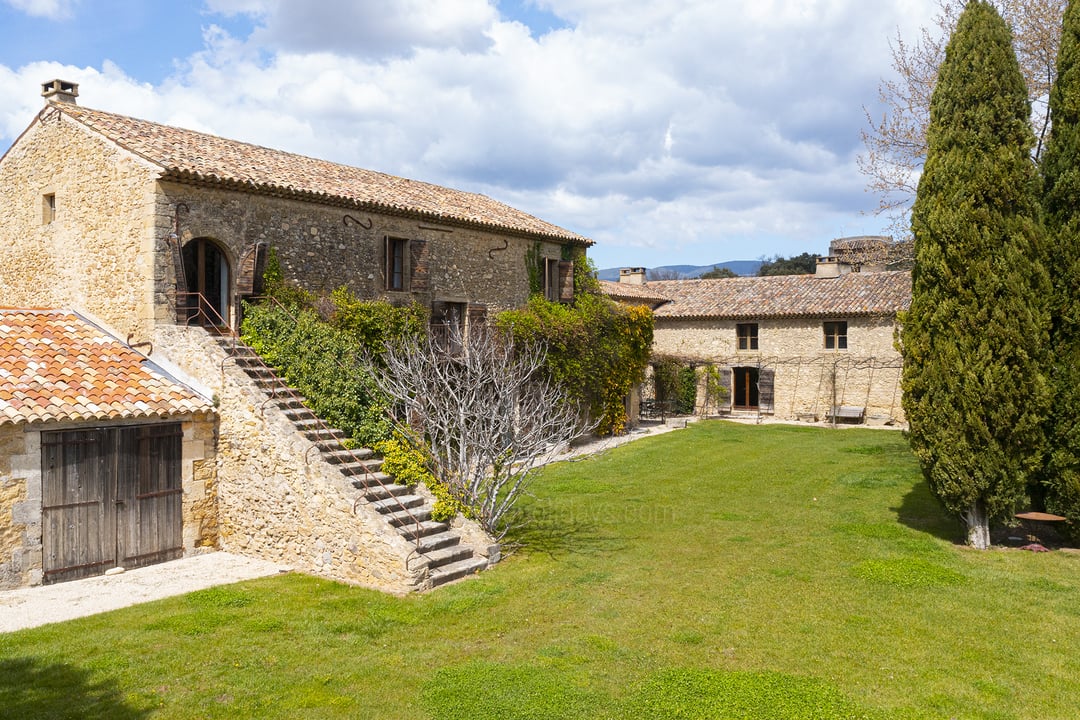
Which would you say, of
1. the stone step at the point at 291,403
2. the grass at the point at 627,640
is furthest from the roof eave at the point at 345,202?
the grass at the point at 627,640

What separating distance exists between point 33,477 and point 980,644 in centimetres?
1203

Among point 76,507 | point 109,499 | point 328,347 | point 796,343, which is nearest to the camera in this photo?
point 76,507

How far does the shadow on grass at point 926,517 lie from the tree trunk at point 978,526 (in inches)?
16.3

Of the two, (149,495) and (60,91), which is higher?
(60,91)

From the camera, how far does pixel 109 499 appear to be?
11234mm

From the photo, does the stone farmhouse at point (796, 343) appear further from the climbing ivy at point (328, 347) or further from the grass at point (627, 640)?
the climbing ivy at point (328, 347)

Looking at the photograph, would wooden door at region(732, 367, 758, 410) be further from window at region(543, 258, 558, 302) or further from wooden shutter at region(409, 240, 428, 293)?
wooden shutter at region(409, 240, 428, 293)

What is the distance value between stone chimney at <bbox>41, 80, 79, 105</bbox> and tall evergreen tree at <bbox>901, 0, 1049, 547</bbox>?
16.6 meters

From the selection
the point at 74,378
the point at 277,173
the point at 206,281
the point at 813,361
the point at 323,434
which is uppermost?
the point at 277,173

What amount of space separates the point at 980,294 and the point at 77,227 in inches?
641

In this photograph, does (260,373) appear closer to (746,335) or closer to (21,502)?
(21,502)

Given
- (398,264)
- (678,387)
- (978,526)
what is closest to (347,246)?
(398,264)

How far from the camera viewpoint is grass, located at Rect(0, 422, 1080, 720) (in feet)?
22.7

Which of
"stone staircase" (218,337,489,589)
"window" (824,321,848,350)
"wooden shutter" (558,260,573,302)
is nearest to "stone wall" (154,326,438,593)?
"stone staircase" (218,337,489,589)
